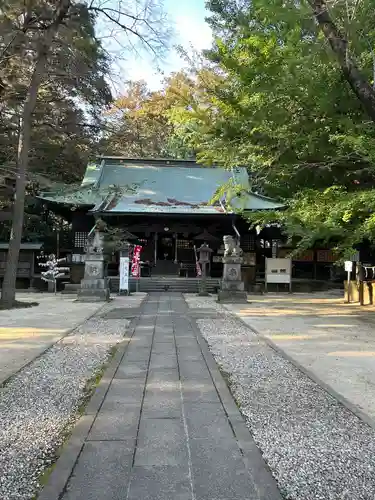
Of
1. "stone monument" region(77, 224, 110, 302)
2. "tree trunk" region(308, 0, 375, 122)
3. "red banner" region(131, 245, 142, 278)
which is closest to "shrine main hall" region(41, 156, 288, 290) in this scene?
"red banner" region(131, 245, 142, 278)

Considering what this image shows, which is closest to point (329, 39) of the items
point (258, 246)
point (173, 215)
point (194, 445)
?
point (194, 445)

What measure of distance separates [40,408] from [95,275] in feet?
37.3

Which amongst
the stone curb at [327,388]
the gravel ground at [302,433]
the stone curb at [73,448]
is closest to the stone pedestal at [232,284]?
the stone curb at [327,388]

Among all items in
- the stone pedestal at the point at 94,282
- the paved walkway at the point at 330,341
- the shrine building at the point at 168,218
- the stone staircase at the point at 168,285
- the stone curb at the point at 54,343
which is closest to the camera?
the paved walkway at the point at 330,341

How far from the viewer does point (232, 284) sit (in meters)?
15.4

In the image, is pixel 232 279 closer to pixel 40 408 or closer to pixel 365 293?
pixel 365 293

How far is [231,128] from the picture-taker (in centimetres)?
1037

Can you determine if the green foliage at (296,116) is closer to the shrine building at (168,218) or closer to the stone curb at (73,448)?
the stone curb at (73,448)

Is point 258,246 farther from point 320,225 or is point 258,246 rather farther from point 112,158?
point 320,225

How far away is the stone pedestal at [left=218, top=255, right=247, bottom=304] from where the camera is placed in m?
15.1

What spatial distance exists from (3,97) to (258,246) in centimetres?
1416

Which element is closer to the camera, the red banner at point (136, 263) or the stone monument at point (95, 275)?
the stone monument at point (95, 275)

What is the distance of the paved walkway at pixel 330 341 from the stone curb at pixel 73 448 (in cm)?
232

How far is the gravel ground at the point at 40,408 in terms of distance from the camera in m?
2.74
